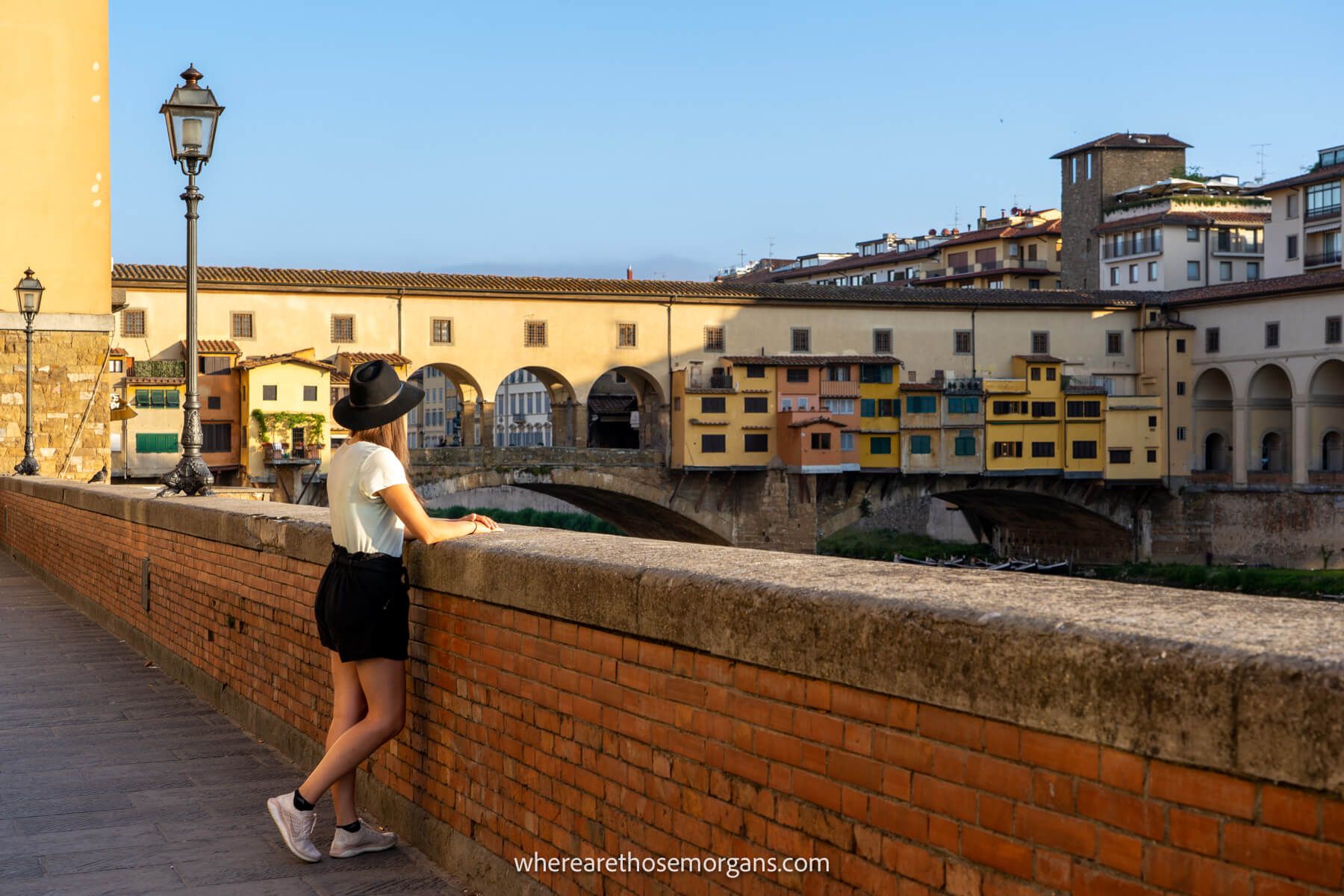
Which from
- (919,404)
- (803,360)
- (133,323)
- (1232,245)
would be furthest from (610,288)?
(1232,245)

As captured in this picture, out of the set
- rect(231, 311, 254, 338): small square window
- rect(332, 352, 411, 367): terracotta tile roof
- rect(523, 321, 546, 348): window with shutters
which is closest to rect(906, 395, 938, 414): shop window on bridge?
rect(523, 321, 546, 348): window with shutters

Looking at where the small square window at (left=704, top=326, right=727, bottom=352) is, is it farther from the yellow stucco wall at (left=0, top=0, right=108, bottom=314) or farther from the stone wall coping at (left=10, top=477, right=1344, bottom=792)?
the stone wall coping at (left=10, top=477, right=1344, bottom=792)

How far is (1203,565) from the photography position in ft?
156

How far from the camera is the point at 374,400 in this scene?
165 inches

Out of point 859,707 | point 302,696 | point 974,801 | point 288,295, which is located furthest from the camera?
point 288,295

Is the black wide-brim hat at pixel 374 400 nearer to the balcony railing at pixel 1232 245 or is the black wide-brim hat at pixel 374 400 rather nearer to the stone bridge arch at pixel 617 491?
the stone bridge arch at pixel 617 491

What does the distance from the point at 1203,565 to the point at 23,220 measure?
3654 centimetres

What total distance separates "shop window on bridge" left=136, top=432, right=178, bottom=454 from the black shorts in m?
36.0

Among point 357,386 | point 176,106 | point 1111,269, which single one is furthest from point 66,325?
point 1111,269

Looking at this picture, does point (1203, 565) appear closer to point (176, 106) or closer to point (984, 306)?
point (984, 306)

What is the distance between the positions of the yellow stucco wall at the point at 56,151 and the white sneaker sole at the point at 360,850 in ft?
70.9

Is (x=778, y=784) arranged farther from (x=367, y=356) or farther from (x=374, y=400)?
(x=367, y=356)

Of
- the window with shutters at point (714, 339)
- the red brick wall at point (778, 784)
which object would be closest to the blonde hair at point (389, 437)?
the red brick wall at point (778, 784)

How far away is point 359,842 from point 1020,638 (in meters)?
2.70
